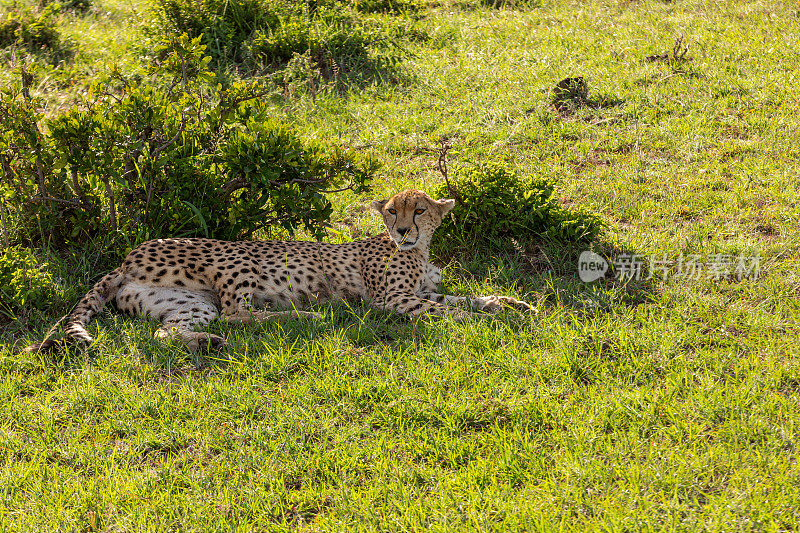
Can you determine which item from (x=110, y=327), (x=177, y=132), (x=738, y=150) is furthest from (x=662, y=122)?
(x=110, y=327)

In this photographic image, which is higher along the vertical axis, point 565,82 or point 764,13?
point 764,13

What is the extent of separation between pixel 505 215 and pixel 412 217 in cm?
74

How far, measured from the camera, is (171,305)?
16.2ft

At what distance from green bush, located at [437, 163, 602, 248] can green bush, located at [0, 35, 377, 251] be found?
2.31 feet

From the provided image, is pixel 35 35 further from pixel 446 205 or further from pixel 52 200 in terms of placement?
pixel 446 205

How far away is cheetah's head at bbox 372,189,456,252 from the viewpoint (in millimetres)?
5270

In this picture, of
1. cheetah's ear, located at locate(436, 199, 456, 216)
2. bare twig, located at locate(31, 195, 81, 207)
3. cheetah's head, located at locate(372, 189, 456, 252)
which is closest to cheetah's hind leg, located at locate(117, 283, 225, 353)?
bare twig, located at locate(31, 195, 81, 207)

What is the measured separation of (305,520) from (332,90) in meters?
5.76

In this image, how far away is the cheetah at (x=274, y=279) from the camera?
16.1 feet

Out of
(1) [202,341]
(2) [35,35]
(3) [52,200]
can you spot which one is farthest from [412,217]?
(2) [35,35]

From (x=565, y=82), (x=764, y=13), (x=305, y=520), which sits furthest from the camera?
(x=764, y=13)

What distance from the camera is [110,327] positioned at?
4867mm

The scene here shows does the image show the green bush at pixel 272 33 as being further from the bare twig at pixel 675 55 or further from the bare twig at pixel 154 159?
the bare twig at pixel 154 159

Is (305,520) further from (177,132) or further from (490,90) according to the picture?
(490,90)
